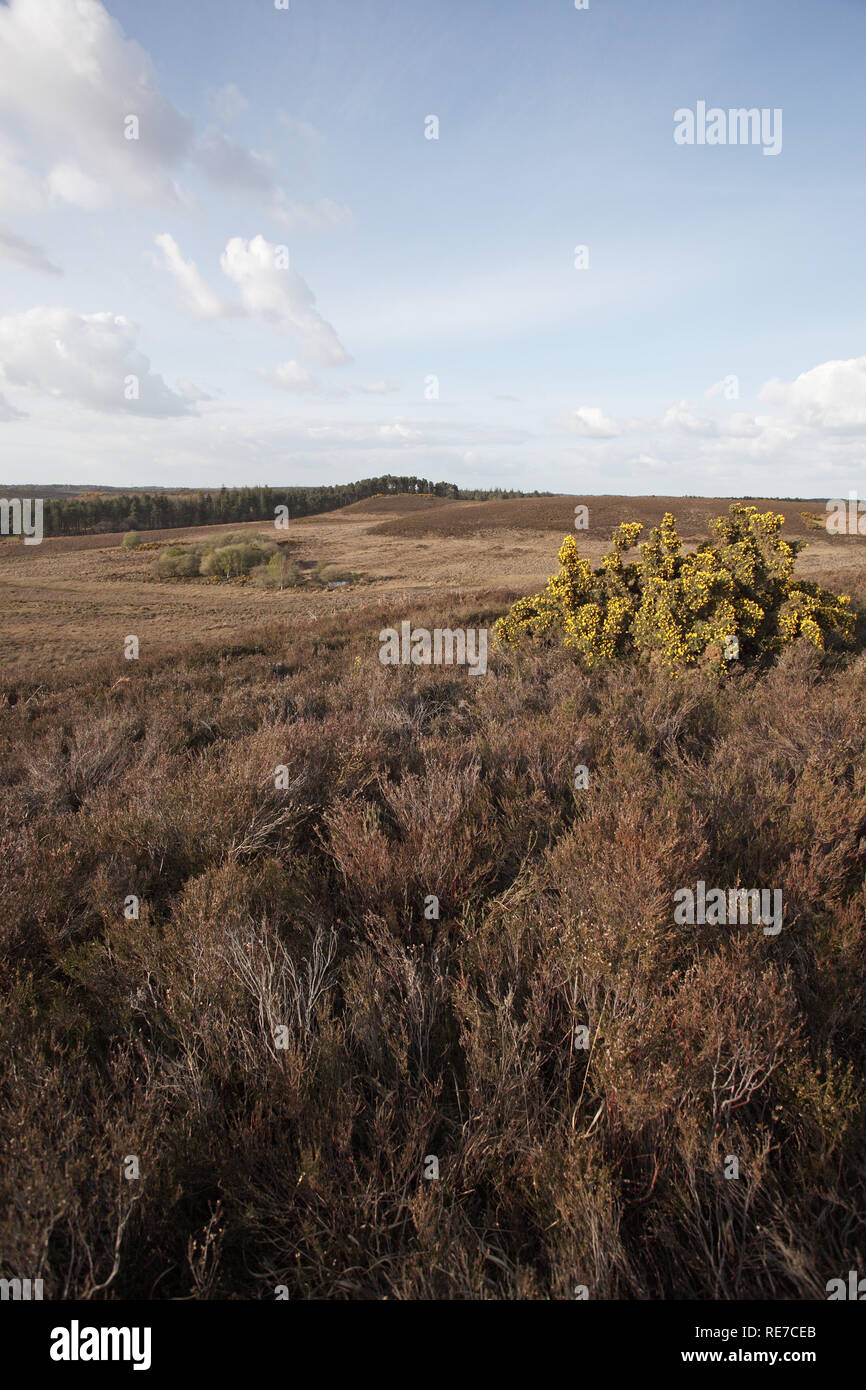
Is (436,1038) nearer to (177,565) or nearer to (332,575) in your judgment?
(332,575)

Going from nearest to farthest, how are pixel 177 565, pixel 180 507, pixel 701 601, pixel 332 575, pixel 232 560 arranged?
pixel 701 601
pixel 332 575
pixel 177 565
pixel 232 560
pixel 180 507

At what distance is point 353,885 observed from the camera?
3500 millimetres

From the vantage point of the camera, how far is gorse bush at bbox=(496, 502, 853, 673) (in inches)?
320

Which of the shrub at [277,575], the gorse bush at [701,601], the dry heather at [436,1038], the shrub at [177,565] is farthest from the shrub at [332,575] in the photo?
the dry heather at [436,1038]

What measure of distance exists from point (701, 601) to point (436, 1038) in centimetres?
741

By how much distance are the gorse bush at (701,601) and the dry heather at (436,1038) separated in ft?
11.9

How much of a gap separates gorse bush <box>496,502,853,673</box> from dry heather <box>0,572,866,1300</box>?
3616 millimetres

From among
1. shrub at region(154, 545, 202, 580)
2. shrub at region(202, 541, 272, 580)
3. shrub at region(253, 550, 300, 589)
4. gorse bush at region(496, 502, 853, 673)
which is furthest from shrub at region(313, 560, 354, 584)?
gorse bush at region(496, 502, 853, 673)

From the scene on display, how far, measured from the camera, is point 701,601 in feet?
26.9

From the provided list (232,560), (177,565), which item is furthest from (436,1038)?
(177,565)

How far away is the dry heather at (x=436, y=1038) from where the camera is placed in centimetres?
169

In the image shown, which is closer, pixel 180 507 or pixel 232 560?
pixel 232 560

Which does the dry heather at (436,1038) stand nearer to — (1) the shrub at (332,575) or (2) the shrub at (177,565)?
(1) the shrub at (332,575)

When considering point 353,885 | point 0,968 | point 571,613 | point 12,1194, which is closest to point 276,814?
point 353,885
